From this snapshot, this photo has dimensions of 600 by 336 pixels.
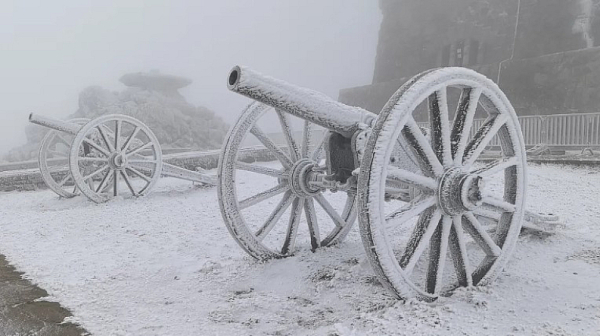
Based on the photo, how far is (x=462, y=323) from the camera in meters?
1.84

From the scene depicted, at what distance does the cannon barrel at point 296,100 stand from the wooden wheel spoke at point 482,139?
534mm

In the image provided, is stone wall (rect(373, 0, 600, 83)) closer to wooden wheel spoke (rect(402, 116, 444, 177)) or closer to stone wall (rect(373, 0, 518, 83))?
stone wall (rect(373, 0, 518, 83))

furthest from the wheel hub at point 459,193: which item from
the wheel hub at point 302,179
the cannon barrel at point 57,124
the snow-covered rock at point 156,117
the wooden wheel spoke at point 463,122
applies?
the snow-covered rock at point 156,117

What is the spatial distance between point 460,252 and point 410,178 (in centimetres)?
50

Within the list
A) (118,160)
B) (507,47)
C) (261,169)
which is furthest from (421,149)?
(507,47)

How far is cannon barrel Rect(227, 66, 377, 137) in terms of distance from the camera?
2.11m

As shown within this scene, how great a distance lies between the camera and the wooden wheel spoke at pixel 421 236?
1986mm

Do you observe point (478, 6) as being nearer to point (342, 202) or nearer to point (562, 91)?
point (562, 91)

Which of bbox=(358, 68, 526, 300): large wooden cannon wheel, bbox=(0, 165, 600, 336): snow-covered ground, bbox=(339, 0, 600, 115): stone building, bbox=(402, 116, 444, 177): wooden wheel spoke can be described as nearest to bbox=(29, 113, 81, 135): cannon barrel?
bbox=(0, 165, 600, 336): snow-covered ground

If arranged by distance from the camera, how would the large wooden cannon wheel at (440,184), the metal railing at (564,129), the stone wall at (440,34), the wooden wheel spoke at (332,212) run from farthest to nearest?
the stone wall at (440,34) → the metal railing at (564,129) → the wooden wheel spoke at (332,212) → the large wooden cannon wheel at (440,184)

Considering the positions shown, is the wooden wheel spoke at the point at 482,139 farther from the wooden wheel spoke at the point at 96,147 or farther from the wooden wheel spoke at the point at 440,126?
the wooden wheel spoke at the point at 96,147

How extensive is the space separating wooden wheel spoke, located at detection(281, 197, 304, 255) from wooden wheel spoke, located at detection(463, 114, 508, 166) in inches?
47.0

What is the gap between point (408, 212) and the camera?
1955 millimetres

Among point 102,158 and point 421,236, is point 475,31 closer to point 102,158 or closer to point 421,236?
point 102,158
